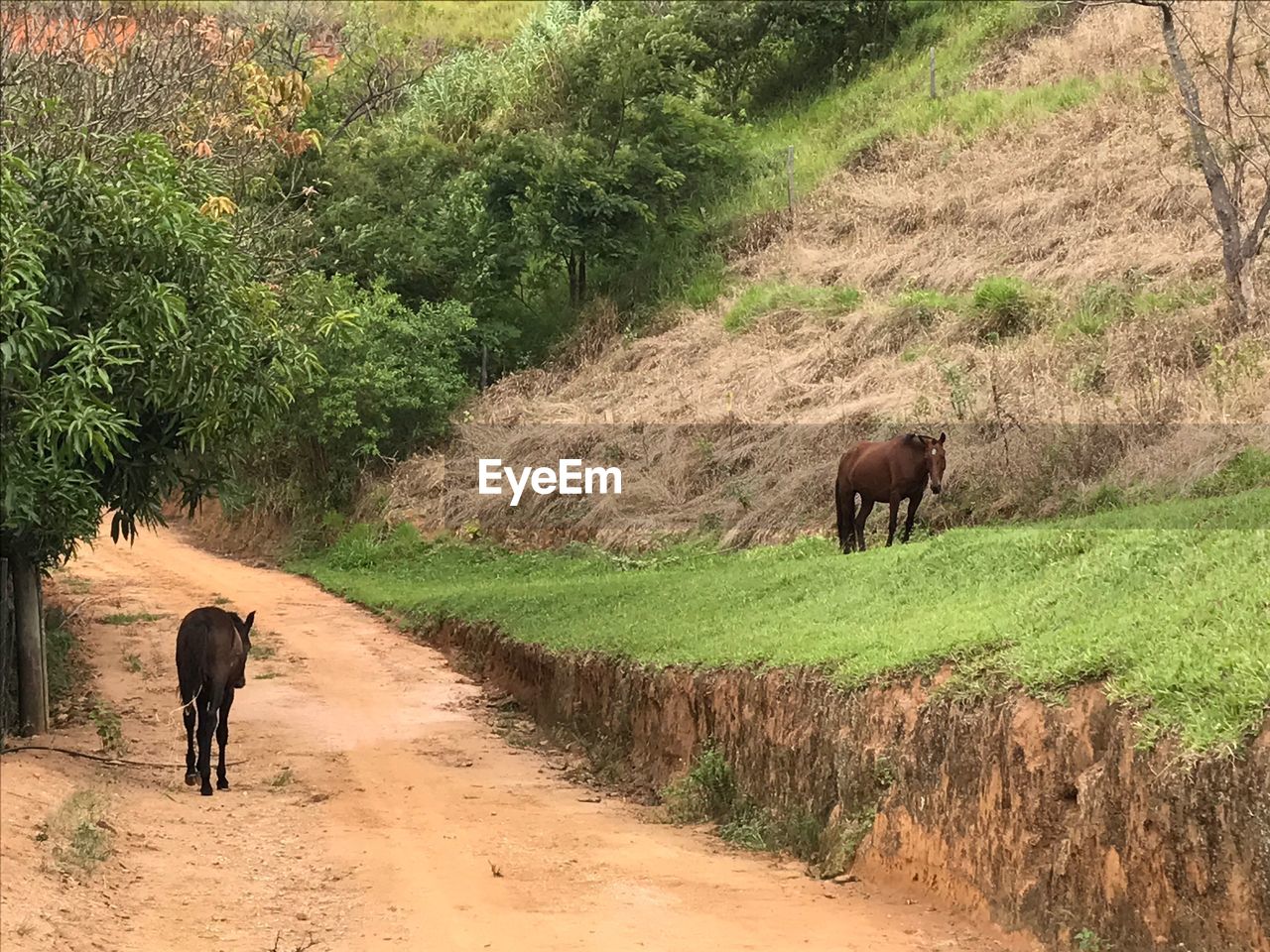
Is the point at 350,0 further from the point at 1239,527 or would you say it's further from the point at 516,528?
the point at 1239,527

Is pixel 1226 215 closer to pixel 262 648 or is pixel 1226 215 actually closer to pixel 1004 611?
pixel 1004 611

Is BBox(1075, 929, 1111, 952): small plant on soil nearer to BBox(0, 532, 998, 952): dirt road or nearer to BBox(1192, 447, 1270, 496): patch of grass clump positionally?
BBox(0, 532, 998, 952): dirt road

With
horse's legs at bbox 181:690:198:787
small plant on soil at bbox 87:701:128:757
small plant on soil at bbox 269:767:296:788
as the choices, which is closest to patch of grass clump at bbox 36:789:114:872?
horse's legs at bbox 181:690:198:787

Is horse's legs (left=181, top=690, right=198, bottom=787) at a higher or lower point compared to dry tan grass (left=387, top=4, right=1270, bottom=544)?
lower

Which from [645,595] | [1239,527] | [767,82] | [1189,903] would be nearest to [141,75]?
[645,595]

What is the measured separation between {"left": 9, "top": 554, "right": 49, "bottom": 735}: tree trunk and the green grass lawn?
19.3ft

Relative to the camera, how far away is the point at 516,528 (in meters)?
28.9

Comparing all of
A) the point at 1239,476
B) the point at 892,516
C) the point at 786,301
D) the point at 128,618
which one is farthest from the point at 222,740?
the point at 786,301

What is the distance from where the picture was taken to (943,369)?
76.7 feet

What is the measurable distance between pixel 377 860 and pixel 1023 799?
196 inches

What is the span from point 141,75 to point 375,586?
35.4 ft

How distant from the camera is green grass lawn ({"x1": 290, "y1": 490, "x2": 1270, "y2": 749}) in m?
8.31

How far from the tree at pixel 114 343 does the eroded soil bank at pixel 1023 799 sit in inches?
211

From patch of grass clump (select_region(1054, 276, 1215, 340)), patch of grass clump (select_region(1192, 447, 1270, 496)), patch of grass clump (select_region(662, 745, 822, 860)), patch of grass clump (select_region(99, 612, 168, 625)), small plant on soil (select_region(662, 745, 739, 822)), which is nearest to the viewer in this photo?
patch of grass clump (select_region(662, 745, 822, 860))
